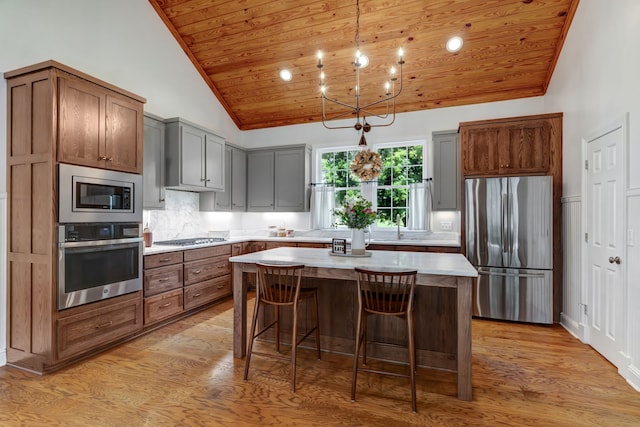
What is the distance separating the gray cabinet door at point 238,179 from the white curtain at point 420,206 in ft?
9.47

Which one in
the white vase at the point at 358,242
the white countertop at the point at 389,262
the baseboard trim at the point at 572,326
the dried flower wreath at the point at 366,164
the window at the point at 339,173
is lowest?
the baseboard trim at the point at 572,326

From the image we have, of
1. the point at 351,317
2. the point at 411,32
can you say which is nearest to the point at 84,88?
the point at 351,317

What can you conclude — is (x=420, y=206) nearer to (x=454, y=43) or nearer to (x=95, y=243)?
(x=454, y=43)

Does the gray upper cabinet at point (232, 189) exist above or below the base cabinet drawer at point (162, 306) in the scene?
above

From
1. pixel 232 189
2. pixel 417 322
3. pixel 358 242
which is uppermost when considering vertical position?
pixel 232 189

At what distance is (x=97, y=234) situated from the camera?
9.23 feet

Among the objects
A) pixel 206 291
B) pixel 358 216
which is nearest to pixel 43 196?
pixel 206 291

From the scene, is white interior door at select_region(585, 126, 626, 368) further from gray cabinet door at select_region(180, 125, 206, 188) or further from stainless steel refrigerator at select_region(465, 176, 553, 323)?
gray cabinet door at select_region(180, 125, 206, 188)

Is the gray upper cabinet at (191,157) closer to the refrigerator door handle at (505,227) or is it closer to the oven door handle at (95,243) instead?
the oven door handle at (95,243)

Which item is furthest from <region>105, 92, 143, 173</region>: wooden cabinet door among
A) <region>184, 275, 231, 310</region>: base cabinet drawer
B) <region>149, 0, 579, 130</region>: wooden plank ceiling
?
<region>149, 0, 579, 130</region>: wooden plank ceiling

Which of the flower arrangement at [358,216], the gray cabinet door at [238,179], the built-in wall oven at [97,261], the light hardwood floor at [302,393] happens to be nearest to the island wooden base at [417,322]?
the light hardwood floor at [302,393]

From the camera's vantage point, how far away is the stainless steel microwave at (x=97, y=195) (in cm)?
257

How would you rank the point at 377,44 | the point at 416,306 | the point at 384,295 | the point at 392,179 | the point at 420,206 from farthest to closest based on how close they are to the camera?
the point at 392,179 → the point at 420,206 → the point at 377,44 → the point at 416,306 → the point at 384,295

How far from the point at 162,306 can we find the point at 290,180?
9.33 ft
